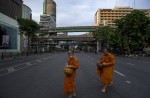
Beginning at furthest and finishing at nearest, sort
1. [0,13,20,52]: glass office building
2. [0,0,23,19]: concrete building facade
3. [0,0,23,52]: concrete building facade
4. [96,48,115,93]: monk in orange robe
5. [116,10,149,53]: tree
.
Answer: [0,0,23,19]: concrete building facade
[0,0,23,52]: concrete building facade
[116,10,149,53]: tree
[0,13,20,52]: glass office building
[96,48,115,93]: monk in orange robe

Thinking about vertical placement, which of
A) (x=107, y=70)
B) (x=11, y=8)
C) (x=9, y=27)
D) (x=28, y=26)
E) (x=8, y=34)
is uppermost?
(x=11, y=8)

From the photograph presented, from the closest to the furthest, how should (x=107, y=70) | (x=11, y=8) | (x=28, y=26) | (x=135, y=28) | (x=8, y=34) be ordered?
(x=107, y=70), (x=135, y=28), (x=8, y=34), (x=28, y=26), (x=11, y=8)

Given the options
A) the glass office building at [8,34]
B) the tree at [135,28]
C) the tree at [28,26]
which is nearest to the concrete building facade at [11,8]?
the glass office building at [8,34]

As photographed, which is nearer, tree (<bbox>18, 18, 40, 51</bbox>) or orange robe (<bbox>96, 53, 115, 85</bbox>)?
orange robe (<bbox>96, 53, 115, 85</bbox>)

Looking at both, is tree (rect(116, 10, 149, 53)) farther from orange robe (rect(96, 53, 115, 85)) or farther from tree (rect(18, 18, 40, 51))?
orange robe (rect(96, 53, 115, 85))

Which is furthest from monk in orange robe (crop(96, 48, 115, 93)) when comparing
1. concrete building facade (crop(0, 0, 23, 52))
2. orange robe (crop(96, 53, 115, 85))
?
concrete building facade (crop(0, 0, 23, 52))

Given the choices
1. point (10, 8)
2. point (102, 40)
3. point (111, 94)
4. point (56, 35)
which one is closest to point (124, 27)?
point (10, 8)

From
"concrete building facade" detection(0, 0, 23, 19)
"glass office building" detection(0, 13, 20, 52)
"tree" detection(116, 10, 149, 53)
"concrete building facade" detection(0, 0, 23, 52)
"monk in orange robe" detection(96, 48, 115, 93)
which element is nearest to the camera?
"monk in orange robe" detection(96, 48, 115, 93)

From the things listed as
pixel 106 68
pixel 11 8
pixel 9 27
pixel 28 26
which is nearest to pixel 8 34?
pixel 9 27

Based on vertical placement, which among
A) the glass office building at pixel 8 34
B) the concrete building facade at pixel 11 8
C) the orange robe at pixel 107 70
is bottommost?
the orange robe at pixel 107 70

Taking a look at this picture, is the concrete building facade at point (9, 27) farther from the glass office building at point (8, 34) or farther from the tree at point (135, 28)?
the tree at point (135, 28)

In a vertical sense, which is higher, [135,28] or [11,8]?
Answer: [11,8]

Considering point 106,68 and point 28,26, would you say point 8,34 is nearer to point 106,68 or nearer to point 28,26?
point 28,26

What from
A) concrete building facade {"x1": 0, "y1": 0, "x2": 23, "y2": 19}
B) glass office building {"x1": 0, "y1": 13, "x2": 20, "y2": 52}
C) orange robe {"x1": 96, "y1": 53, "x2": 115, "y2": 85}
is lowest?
orange robe {"x1": 96, "y1": 53, "x2": 115, "y2": 85}
